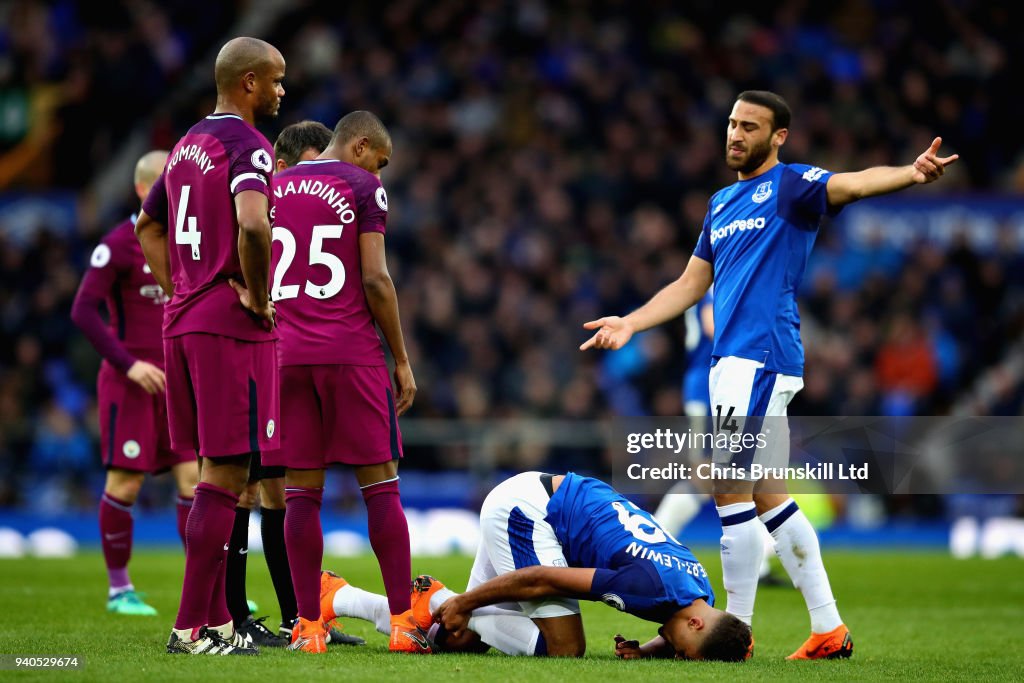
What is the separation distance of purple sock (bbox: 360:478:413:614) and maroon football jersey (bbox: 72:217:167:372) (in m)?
2.70

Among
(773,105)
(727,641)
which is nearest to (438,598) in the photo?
(727,641)

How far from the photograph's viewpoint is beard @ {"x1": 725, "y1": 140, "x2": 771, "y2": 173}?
267 inches

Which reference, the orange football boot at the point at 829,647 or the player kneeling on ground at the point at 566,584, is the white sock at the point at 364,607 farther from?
the orange football boot at the point at 829,647

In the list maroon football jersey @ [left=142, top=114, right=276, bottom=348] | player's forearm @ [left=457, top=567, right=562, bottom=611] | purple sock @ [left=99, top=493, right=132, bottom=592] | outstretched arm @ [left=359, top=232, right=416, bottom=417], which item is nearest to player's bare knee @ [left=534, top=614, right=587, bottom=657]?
player's forearm @ [left=457, top=567, right=562, bottom=611]

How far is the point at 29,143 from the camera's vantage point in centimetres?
2003

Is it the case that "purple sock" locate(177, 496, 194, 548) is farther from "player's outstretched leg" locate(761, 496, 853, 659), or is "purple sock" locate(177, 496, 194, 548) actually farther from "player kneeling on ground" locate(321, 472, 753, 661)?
"player's outstretched leg" locate(761, 496, 853, 659)

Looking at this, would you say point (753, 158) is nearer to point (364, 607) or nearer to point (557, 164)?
point (364, 607)

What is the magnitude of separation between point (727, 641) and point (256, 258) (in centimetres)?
268

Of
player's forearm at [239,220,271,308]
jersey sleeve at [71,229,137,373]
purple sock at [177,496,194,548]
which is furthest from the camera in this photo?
purple sock at [177,496,194,548]

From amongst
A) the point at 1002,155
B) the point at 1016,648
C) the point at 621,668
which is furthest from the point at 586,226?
the point at 621,668

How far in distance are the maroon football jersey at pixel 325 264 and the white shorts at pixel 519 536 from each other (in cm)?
94

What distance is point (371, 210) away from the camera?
253 inches

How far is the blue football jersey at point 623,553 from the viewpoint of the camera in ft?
19.5

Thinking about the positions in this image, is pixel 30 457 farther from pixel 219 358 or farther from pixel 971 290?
pixel 971 290
